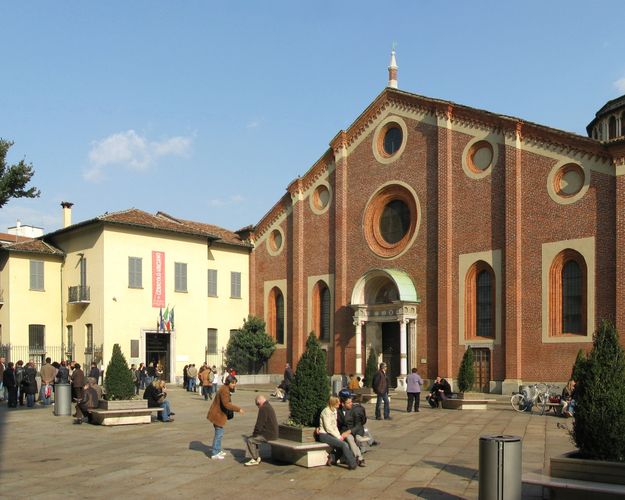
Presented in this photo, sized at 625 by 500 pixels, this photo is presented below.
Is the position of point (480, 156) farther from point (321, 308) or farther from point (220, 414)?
point (220, 414)

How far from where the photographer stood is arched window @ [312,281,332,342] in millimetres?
38000

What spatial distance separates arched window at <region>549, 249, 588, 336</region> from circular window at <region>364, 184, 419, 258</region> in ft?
23.9

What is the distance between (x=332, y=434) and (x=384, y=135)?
24830mm

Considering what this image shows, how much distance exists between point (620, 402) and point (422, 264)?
922 inches

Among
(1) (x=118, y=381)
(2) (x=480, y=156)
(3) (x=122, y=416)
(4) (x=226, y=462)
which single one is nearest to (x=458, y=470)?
(4) (x=226, y=462)

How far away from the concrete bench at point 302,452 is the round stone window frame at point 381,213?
2162 centimetres

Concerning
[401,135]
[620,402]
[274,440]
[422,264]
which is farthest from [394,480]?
[401,135]

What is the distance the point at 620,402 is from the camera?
31.6ft

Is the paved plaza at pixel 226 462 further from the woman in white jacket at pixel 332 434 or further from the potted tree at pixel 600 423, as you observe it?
the potted tree at pixel 600 423

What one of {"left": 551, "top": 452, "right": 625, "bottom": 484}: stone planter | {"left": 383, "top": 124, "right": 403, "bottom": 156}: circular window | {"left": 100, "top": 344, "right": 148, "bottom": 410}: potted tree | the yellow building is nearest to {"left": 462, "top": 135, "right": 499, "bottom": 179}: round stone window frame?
{"left": 383, "top": 124, "right": 403, "bottom": 156}: circular window

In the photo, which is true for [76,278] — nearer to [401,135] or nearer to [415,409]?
[401,135]

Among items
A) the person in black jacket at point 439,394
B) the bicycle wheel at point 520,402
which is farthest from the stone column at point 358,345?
the bicycle wheel at point 520,402

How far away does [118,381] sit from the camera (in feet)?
64.2

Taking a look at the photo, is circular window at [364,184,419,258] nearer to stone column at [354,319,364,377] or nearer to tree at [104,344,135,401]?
stone column at [354,319,364,377]
